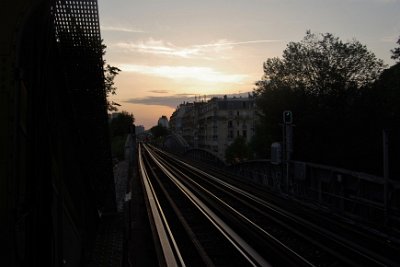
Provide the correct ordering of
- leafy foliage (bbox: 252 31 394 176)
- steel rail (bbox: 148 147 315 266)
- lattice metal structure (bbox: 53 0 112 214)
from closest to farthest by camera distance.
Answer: lattice metal structure (bbox: 53 0 112 214), steel rail (bbox: 148 147 315 266), leafy foliage (bbox: 252 31 394 176)

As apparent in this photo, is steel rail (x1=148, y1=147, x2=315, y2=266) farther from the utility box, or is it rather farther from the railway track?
the utility box

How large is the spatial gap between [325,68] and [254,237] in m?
24.8

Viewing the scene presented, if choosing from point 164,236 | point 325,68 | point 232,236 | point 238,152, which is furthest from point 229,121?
point 232,236

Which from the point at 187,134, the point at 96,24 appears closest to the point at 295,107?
the point at 96,24

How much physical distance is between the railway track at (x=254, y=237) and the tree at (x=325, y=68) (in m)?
16.6

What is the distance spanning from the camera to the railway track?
9.88 metres

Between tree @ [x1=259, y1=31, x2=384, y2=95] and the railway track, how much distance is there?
54.5ft

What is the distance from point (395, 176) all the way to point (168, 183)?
15.1m

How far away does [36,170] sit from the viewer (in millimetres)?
4184

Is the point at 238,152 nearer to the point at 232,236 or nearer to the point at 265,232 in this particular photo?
the point at 265,232

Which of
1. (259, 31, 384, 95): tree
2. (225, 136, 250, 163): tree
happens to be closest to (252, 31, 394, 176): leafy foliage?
(259, 31, 384, 95): tree

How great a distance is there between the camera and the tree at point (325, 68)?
110ft

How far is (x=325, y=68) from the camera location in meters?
34.1

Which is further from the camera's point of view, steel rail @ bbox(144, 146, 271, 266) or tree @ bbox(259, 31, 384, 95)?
tree @ bbox(259, 31, 384, 95)
